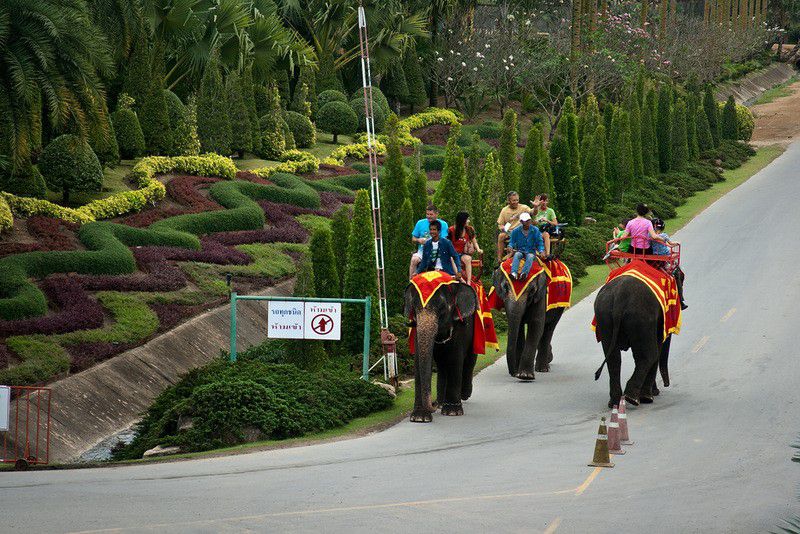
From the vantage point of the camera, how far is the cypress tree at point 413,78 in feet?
190

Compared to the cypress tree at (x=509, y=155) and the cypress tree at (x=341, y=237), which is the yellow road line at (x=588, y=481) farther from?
the cypress tree at (x=509, y=155)

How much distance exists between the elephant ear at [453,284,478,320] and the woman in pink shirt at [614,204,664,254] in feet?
8.78

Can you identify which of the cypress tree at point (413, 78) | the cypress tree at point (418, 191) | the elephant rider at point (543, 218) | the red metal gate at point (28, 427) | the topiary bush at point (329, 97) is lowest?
the red metal gate at point (28, 427)

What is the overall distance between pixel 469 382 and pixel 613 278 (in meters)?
2.49

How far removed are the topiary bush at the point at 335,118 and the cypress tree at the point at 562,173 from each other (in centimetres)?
1009

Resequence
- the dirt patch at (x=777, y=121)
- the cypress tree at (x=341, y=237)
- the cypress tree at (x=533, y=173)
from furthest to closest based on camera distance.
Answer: the dirt patch at (x=777, y=121)
the cypress tree at (x=533, y=173)
the cypress tree at (x=341, y=237)

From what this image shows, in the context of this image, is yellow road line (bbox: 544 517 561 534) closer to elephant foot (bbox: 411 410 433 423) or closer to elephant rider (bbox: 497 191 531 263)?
elephant foot (bbox: 411 410 433 423)

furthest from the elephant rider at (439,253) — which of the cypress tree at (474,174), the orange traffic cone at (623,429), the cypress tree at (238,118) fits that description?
the cypress tree at (238,118)

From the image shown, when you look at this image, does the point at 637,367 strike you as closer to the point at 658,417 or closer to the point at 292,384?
the point at 658,417

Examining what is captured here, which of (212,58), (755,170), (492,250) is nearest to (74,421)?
(492,250)

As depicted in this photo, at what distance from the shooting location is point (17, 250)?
26188 millimetres

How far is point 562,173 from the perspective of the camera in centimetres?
3991

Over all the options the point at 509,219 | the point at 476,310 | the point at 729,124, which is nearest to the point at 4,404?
the point at 476,310

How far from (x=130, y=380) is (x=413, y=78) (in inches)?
1474
